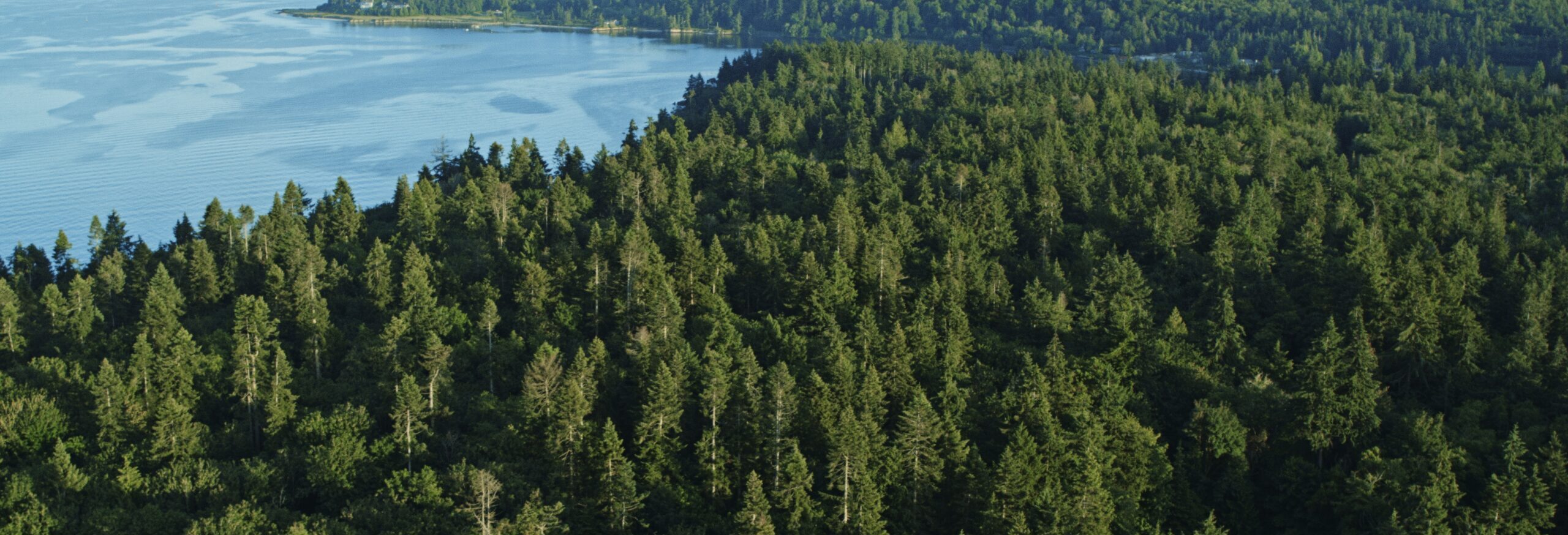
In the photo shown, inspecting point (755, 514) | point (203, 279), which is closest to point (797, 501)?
point (755, 514)

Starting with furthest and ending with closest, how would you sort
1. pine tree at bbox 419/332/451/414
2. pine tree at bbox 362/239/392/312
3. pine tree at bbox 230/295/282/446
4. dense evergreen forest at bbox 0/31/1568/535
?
pine tree at bbox 362/239/392/312
pine tree at bbox 230/295/282/446
pine tree at bbox 419/332/451/414
dense evergreen forest at bbox 0/31/1568/535

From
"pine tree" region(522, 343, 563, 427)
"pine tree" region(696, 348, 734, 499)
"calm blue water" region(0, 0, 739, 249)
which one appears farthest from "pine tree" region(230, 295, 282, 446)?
"calm blue water" region(0, 0, 739, 249)

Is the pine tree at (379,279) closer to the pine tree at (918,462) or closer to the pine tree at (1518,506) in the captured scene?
the pine tree at (918,462)

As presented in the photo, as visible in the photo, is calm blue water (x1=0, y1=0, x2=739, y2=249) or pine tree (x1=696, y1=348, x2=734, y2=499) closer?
pine tree (x1=696, y1=348, x2=734, y2=499)

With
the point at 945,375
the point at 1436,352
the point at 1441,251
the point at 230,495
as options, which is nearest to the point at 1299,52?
the point at 1441,251

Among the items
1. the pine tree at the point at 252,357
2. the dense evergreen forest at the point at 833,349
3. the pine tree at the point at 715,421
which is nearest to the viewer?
the dense evergreen forest at the point at 833,349

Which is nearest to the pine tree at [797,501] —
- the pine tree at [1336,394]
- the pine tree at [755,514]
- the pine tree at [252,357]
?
the pine tree at [755,514]

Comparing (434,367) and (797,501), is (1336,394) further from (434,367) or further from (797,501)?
(434,367)

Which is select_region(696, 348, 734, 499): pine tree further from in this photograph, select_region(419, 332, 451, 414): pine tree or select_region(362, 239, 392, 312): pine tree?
select_region(362, 239, 392, 312): pine tree
